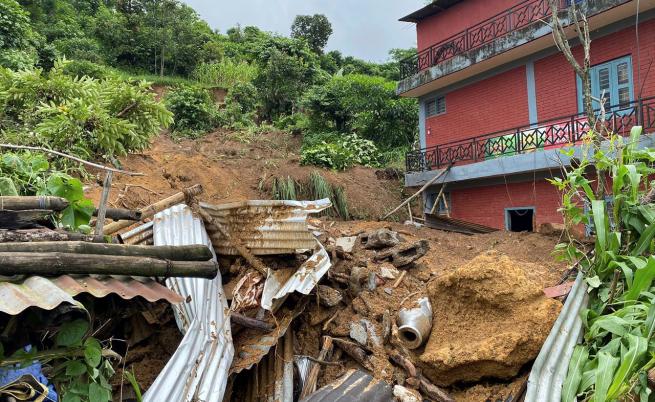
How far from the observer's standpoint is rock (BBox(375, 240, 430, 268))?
6.44 metres

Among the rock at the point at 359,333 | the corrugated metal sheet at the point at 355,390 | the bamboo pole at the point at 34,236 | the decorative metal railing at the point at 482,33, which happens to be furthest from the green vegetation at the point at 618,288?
the decorative metal railing at the point at 482,33

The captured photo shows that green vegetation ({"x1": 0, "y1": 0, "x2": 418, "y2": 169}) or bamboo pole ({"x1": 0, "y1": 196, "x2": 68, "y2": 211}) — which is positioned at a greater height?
green vegetation ({"x1": 0, "y1": 0, "x2": 418, "y2": 169})

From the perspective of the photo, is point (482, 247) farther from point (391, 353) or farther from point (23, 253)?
point (23, 253)

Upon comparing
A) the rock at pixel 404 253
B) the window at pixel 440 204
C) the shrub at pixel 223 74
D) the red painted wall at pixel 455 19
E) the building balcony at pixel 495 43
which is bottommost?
the rock at pixel 404 253

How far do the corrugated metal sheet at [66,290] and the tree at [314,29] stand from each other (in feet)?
92.7

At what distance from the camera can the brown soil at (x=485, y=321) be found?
A: 408 centimetres

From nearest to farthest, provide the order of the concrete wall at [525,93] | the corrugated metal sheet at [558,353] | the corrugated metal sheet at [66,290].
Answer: the corrugated metal sheet at [66,290] < the corrugated metal sheet at [558,353] < the concrete wall at [525,93]

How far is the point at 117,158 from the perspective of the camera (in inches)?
359

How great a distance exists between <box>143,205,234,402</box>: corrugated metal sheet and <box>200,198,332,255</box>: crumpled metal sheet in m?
0.49

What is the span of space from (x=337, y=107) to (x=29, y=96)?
11.0m

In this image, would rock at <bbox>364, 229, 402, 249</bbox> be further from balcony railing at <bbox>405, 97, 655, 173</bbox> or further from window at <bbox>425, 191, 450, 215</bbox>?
window at <bbox>425, 191, 450, 215</bbox>

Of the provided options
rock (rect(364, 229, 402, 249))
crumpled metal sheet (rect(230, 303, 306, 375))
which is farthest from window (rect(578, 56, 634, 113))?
crumpled metal sheet (rect(230, 303, 306, 375))

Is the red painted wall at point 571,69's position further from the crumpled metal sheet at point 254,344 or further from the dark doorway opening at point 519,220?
the crumpled metal sheet at point 254,344

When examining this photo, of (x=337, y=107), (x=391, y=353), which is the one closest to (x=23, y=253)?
(x=391, y=353)
